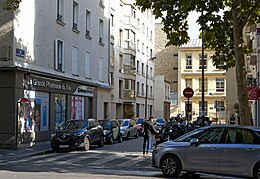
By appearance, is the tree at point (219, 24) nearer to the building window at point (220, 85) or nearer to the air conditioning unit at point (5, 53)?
the air conditioning unit at point (5, 53)

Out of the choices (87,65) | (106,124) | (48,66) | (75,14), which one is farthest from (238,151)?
(87,65)

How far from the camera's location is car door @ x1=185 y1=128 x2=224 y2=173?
12.2 m

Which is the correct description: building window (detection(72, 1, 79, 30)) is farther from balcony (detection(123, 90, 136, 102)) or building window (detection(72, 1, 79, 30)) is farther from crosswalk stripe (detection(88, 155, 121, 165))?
balcony (detection(123, 90, 136, 102))

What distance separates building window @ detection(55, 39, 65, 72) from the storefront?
0.87m

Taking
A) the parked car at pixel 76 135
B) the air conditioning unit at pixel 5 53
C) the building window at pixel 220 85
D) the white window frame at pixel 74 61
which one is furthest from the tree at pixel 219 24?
the building window at pixel 220 85

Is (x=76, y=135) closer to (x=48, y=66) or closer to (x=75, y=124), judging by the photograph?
(x=75, y=124)

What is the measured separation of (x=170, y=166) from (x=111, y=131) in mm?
14961

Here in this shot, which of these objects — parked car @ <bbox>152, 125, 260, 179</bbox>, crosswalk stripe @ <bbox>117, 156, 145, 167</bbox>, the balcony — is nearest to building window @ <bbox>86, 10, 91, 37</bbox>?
the balcony

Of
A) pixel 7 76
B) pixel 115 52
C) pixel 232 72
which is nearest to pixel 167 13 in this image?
pixel 7 76

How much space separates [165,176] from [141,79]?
4940 cm

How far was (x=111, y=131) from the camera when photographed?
27734 millimetres

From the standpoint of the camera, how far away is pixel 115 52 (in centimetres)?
4847

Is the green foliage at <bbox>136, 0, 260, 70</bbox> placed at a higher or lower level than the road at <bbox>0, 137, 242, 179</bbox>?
higher

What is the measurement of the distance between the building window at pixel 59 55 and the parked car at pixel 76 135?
602 cm
